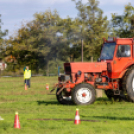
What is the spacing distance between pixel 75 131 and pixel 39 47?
5216 cm

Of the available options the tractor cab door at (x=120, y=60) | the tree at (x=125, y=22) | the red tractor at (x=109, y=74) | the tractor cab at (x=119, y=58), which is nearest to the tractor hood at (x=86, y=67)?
the red tractor at (x=109, y=74)

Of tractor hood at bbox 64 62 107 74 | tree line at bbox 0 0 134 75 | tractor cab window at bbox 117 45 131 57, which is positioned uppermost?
tree line at bbox 0 0 134 75

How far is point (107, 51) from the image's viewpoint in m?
14.8

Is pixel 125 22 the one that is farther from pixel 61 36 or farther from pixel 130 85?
pixel 130 85

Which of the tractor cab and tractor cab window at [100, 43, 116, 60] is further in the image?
tractor cab window at [100, 43, 116, 60]

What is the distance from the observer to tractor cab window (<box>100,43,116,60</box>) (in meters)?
14.5

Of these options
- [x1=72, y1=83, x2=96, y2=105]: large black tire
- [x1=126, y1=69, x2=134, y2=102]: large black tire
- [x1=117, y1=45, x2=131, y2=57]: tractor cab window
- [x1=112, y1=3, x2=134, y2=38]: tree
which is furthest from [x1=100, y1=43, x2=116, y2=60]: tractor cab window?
[x1=112, y1=3, x2=134, y2=38]: tree

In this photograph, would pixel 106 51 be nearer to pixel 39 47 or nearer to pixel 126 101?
pixel 126 101

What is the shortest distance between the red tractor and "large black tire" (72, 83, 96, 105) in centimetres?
39

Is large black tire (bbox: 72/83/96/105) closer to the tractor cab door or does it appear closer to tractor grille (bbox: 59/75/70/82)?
tractor grille (bbox: 59/75/70/82)

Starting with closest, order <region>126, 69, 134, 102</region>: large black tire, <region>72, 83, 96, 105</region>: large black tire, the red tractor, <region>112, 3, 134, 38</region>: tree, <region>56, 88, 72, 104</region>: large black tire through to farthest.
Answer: <region>72, 83, 96, 105</region>: large black tire, <region>126, 69, 134, 102</region>: large black tire, the red tractor, <region>56, 88, 72, 104</region>: large black tire, <region>112, 3, 134, 38</region>: tree

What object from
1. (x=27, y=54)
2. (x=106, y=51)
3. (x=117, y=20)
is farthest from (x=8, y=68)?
(x=106, y=51)

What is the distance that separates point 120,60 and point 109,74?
0.74m

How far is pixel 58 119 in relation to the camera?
991 centimetres
